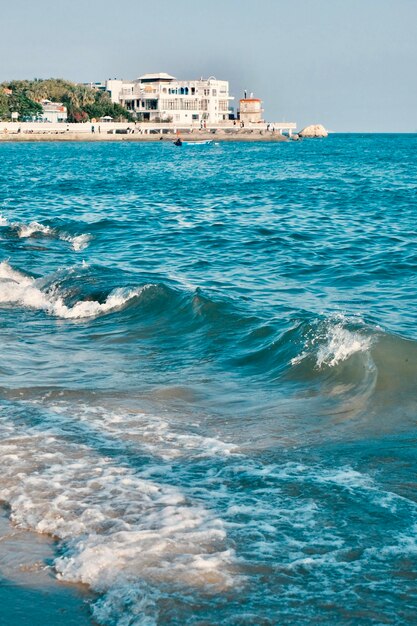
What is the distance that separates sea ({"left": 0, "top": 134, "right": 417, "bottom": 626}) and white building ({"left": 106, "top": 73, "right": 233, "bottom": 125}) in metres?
170

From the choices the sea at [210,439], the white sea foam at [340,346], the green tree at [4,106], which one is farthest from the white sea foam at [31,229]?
the green tree at [4,106]

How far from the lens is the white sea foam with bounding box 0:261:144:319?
15.0 meters

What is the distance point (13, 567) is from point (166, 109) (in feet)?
614

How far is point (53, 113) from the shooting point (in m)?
168

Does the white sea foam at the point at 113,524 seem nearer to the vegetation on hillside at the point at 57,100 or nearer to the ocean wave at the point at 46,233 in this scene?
the ocean wave at the point at 46,233

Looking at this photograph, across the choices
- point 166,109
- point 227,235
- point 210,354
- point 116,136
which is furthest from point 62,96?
point 210,354

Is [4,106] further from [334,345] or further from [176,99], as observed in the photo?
[334,345]

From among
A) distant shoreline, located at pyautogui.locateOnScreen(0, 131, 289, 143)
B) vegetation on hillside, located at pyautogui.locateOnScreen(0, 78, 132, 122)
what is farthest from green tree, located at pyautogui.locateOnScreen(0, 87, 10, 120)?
distant shoreline, located at pyautogui.locateOnScreen(0, 131, 289, 143)

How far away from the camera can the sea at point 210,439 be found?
561 cm

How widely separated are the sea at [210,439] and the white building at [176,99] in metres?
170

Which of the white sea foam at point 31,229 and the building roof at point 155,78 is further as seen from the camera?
the building roof at point 155,78

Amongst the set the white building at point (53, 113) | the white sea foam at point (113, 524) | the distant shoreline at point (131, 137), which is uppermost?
the white building at point (53, 113)

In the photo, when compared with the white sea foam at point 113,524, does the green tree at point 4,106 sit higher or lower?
higher

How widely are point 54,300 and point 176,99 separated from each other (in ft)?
580
